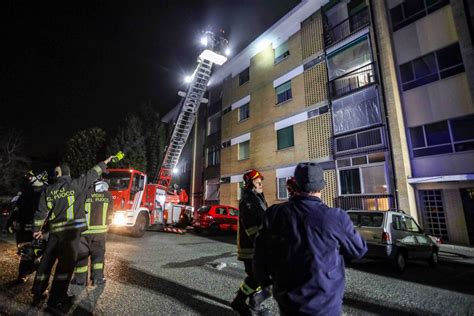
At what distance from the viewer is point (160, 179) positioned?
47.0 ft

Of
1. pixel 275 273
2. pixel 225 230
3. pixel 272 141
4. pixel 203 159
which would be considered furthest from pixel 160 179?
pixel 275 273

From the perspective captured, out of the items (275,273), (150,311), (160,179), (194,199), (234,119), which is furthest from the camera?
(194,199)

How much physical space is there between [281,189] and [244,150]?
477cm

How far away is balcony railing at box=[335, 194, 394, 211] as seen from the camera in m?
11.1

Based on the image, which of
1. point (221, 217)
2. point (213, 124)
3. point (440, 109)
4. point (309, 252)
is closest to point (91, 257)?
point (309, 252)

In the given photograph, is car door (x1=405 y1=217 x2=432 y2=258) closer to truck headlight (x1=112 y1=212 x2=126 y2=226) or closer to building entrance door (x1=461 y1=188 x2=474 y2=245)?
building entrance door (x1=461 y1=188 x2=474 y2=245)

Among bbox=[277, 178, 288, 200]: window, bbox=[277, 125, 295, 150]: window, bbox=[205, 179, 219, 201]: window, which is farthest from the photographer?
bbox=[205, 179, 219, 201]: window

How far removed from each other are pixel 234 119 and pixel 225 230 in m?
9.90

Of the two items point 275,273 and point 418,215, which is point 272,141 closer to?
point 418,215

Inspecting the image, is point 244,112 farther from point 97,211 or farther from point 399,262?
point 97,211

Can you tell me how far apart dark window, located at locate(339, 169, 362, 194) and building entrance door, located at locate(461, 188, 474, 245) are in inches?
145

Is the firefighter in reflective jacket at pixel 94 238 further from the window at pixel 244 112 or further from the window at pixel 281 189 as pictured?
the window at pixel 244 112

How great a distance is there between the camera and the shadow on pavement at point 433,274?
16.5 ft

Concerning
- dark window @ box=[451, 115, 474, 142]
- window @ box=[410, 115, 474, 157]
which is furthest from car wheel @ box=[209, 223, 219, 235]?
dark window @ box=[451, 115, 474, 142]
